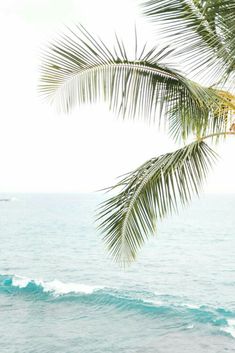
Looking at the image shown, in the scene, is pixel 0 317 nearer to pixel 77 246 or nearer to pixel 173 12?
pixel 173 12

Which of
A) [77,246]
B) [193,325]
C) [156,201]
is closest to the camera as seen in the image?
[156,201]

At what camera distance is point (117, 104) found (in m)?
3.69

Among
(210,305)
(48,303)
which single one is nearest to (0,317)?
(48,303)

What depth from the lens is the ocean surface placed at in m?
24.5

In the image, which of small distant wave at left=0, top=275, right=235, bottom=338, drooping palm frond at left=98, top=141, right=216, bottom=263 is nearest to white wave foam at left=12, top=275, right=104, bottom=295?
small distant wave at left=0, top=275, right=235, bottom=338

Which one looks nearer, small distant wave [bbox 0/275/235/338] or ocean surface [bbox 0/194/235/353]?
ocean surface [bbox 0/194/235/353]

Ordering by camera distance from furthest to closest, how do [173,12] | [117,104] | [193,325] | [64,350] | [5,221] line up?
[5,221]
[193,325]
[64,350]
[117,104]
[173,12]

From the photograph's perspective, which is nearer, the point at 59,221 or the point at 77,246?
the point at 77,246

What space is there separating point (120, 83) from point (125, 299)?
31.3m

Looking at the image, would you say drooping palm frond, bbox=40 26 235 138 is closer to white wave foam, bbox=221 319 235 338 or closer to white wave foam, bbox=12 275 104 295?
white wave foam, bbox=221 319 235 338

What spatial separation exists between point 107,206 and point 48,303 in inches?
1148

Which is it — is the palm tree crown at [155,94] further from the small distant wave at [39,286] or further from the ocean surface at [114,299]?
the small distant wave at [39,286]

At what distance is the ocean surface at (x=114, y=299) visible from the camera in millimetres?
24500

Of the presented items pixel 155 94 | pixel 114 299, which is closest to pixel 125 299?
pixel 114 299
